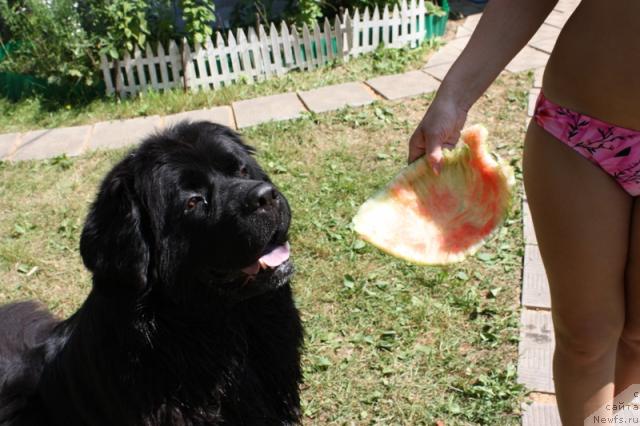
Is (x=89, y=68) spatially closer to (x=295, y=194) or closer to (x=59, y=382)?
(x=295, y=194)

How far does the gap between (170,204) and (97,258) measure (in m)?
0.29

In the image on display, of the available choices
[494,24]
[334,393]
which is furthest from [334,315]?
[494,24]

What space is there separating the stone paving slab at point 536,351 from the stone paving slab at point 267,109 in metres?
2.99

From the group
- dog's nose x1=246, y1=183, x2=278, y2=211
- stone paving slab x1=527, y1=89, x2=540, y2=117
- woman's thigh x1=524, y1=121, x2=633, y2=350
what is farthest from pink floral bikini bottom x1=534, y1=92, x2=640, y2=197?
stone paving slab x1=527, y1=89, x2=540, y2=117

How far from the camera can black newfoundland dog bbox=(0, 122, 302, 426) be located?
6.54 feet

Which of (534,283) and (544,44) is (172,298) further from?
(544,44)

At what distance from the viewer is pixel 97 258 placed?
6.34ft

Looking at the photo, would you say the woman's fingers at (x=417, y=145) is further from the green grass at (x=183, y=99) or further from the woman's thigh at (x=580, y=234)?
the green grass at (x=183, y=99)

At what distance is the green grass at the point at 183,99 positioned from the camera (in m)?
5.77

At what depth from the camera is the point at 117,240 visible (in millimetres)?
1943

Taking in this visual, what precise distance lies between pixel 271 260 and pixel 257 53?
4.51m

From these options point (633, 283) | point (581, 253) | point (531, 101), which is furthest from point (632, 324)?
point (531, 101)

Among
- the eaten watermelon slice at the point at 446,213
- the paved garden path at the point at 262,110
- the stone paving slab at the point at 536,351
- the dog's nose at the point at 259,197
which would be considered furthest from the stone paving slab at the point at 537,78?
the dog's nose at the point at 259,197

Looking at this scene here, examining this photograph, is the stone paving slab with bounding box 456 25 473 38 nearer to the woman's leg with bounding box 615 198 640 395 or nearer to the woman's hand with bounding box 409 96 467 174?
the woman's leg with bounding box 615 198 640 395
